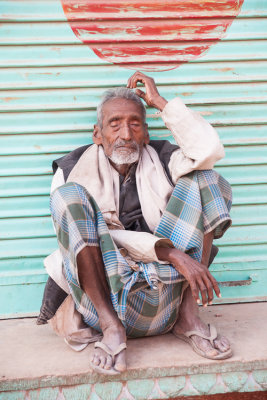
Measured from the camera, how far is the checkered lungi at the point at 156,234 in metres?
2.12

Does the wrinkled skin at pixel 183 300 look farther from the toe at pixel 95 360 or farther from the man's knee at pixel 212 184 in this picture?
the man's knee at pixel 212 184

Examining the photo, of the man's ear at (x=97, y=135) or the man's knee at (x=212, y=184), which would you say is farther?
the man's ear at (x=97, y=135)

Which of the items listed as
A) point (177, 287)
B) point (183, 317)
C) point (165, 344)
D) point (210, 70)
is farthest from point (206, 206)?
point (210, 70)

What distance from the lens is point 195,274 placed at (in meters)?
2.12

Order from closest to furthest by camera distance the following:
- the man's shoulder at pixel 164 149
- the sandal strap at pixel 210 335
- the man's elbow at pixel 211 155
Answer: the sandal strap at pixel 210 335
the man's elbow at pixel 211 155
the man's shoulder at pixel 164 149

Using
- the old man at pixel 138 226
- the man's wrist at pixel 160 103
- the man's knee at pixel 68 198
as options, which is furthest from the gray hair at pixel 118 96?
the man's knee at pixel 68 198

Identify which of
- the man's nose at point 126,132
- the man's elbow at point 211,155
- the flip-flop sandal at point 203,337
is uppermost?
the man's nose at point 126,132

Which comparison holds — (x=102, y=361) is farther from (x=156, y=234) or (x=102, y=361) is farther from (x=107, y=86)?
(x=107, y=86)

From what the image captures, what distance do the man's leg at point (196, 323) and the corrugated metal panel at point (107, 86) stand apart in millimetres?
764

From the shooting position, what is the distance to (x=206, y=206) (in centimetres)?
234

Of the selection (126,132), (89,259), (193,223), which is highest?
(126,132)

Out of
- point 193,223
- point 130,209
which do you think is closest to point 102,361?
point 193,223

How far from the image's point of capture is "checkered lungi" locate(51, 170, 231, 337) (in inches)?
83.4

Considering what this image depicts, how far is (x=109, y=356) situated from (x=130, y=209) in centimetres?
92
